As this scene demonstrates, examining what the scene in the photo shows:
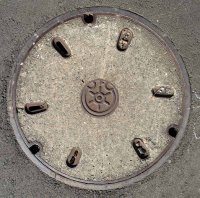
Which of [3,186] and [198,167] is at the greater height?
[198,167]

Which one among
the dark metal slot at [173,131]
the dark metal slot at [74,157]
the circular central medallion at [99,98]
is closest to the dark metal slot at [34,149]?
the dark metal slot at [74,157]

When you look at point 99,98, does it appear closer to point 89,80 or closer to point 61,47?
point 89,80

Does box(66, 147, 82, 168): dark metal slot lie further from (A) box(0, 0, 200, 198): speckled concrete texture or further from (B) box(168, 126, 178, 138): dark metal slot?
(B) box(168, 126, 178, 138): dark metal slot

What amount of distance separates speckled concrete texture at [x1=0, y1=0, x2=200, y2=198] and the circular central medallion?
650 millimetres

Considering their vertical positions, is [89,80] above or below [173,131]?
above

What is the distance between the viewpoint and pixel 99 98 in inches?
150

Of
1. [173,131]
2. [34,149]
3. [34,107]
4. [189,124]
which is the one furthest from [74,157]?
[189,124]

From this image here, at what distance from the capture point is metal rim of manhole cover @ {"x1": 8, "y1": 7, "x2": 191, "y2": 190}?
3740 mm

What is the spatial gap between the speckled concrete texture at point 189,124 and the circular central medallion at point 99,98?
0.65 m

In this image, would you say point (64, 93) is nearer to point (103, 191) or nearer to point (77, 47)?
point (77, 47)

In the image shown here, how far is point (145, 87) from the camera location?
151 inches

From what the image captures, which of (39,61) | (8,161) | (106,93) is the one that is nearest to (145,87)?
(106,93)

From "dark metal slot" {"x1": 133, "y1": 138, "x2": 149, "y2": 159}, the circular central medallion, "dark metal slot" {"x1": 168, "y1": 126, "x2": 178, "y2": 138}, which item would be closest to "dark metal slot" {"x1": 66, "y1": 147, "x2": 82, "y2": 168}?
the circular central medallion

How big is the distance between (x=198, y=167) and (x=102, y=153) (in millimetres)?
798
